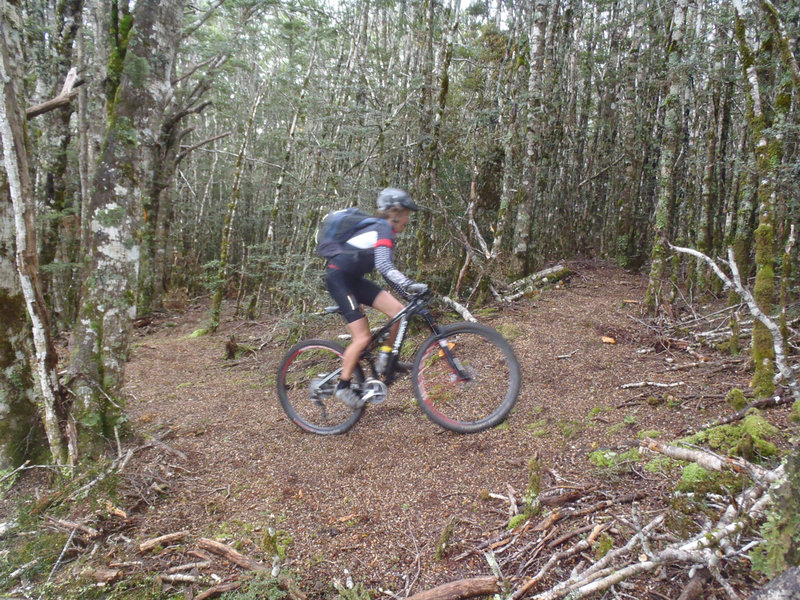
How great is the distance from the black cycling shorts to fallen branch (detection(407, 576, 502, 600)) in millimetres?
2136

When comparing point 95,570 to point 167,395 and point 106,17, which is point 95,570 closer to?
point 167,395

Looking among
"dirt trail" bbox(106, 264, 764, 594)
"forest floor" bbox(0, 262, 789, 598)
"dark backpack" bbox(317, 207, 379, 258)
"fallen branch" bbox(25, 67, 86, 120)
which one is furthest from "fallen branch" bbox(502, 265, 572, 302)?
"fallen branch" bbox(25, 67, 86, 120)

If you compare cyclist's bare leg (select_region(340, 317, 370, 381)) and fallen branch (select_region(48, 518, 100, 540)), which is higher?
cyclist's bare leg (select_region(340, 317, 370, 381))

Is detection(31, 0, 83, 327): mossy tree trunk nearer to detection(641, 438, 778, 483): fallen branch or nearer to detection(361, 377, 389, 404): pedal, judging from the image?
detection(361, 377, 389, 404): pedal

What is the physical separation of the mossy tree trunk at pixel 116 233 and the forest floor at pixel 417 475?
1.80ft

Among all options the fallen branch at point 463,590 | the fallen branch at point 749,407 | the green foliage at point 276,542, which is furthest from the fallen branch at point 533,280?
the fallen branch at point 463,590

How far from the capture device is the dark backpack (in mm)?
3750

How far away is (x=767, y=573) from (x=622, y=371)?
10.3 feet

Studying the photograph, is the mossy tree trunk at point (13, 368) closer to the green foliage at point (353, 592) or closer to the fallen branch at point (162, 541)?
the fallen branch at point (162, 541)

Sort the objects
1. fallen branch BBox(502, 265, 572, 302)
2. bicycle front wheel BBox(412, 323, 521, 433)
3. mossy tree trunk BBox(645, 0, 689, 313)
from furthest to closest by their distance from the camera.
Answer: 1. fallen branch BBox(502, 265, 572, 302)
2. mossy tree trunk BBox(645, 0, 689, 313)
3. bicycle front wheel BBox(412, 323, 521, 433)

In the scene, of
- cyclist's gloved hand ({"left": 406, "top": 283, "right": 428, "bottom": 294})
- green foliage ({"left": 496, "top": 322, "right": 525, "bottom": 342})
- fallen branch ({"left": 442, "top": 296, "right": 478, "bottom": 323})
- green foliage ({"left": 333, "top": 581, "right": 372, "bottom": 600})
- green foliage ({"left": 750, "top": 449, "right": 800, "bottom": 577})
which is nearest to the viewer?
green foliage ({"left": 750, "top": 449, "right": 800, "bottom": 577})

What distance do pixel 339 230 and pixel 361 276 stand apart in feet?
1.39

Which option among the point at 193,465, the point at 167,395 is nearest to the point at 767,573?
the point at 193,465

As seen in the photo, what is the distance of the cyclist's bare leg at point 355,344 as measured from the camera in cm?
385
